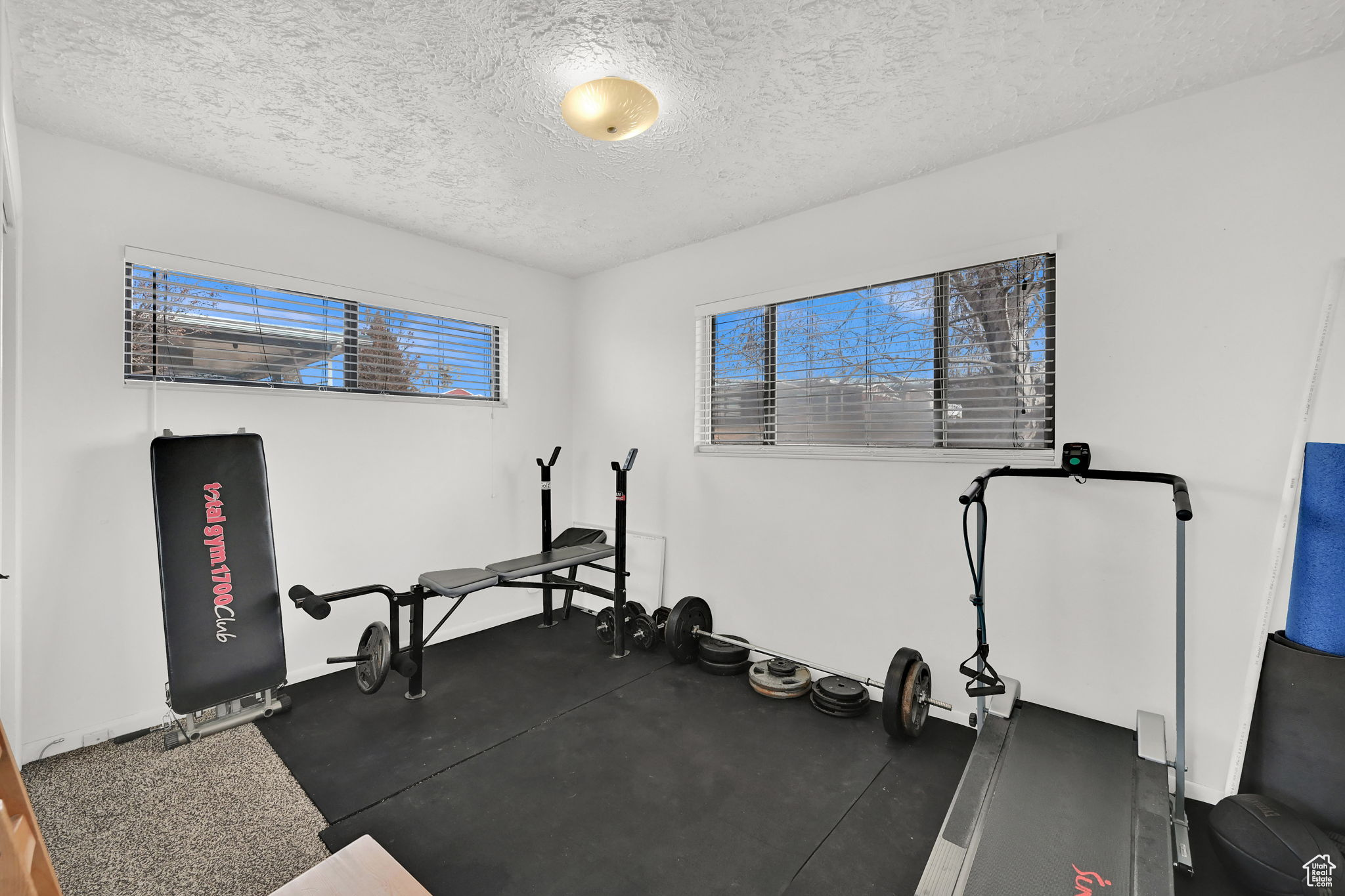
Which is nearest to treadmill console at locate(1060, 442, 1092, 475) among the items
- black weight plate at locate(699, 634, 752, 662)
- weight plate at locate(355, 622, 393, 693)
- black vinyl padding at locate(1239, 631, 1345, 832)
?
black vinyl padding at locate(1239, 631, 1345, 832)

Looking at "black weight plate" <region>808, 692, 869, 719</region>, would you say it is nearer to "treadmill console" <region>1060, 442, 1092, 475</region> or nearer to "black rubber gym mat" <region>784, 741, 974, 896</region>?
"black rubber gym mat" <region>784, 741, 974, 896</region>

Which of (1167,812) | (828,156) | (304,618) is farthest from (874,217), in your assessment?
(304,618)

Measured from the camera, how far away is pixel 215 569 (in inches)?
101

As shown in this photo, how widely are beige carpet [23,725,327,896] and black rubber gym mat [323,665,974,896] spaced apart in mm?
211

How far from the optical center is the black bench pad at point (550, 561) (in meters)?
3.28

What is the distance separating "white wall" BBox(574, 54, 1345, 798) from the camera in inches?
80.0

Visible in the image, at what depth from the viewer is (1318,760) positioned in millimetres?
1770

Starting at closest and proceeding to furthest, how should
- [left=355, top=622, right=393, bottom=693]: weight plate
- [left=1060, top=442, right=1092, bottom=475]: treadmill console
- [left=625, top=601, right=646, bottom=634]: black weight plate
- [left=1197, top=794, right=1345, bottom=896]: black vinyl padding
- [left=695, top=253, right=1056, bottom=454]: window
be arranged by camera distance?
[left=1197, top=794, right=1345, bottom=896]: black vinyl padding < [left=1060, top=442, right=1092, bottom=475]: treadmill console < [left=695, top=253, right=1056, bottom=454]: window < [left=355, top=622, right=393, bottom=693]: weight plate < [left=625, top=601, right=646, bottom=634]: black weight plate

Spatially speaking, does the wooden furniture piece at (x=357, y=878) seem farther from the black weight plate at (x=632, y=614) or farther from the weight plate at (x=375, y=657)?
the black weight plate at (x=632, y=614)

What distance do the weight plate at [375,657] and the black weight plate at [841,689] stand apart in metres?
2.23

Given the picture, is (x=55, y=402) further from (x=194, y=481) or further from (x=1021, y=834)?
(x=1021, y=834)

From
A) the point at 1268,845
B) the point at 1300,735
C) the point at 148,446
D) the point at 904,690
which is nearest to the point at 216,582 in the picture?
the point at 148,446

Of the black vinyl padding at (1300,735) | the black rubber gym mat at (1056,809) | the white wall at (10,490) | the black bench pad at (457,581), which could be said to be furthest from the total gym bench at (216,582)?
the black vinyl padding at (1300,735)

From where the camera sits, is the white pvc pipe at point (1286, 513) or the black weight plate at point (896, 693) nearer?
the white pvc pipe at point (1286, 513)
